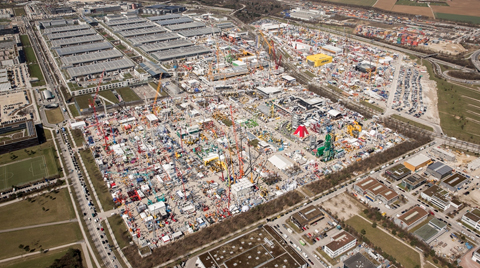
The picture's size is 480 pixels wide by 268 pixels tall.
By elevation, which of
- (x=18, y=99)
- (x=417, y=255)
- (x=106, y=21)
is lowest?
(x=417, y=255)

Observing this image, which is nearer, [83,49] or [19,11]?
[83,49]

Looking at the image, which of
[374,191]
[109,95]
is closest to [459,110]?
[374,191]

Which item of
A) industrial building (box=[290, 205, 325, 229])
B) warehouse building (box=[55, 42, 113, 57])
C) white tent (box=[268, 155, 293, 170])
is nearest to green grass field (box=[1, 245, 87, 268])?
industrial building (box=[290, 205, 325, 229])

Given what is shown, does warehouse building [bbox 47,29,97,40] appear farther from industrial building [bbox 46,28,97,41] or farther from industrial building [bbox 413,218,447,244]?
industrial building [bbox 413,218,447,244]

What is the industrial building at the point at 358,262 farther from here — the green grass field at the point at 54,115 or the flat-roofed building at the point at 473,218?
the green grass field at the point at 54,115

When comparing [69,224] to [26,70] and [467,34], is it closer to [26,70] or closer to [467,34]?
[26,70]

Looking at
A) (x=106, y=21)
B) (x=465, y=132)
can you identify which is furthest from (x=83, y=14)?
(x=465, y=132)

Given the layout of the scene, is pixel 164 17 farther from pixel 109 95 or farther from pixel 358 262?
pixel 358 262
